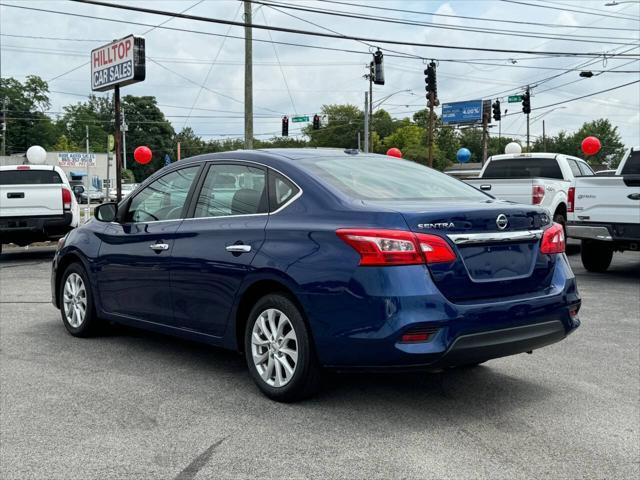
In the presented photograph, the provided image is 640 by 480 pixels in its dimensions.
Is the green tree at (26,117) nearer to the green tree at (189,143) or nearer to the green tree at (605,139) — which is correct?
the green tree at (189,143)

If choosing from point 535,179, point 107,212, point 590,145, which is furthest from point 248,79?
point 107,212

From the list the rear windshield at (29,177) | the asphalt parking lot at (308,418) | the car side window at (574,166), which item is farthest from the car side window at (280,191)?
the car side window at (574,166)

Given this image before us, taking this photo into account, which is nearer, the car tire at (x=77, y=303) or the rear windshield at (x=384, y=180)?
the rear windshield at (x=384, y=180)

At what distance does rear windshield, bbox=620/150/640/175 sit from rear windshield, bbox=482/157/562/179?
3.15 m

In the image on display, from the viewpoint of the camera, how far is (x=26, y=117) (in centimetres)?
11281

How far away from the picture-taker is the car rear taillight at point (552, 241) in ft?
14.9

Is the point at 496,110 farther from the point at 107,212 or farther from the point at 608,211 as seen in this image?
the point at 107,212

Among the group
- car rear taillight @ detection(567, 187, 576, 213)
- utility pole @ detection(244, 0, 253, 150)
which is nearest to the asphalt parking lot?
car rear taillight @ detection(567, 187, 576, 213)

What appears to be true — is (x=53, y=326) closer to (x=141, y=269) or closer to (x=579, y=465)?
(x=141, y=269)

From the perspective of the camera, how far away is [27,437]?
401 cm

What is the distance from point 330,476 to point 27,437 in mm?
1775

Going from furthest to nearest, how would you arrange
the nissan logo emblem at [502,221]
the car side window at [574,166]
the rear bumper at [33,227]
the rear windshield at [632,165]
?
the car side window at [574,166] → the rear bumper at [33,227] → the rear windshield at [632,165] → the nissan logo emblem at [502,221]

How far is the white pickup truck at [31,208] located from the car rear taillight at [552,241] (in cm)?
1088

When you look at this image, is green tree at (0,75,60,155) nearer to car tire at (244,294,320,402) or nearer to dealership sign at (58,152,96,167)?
dealership sign at (58,152,96,167)
